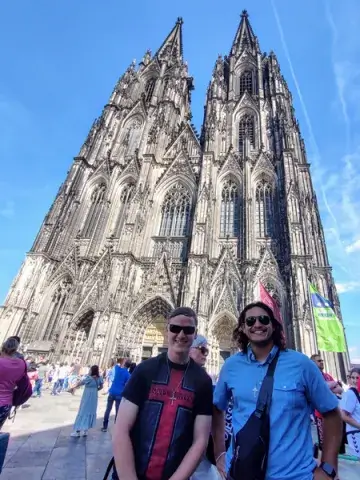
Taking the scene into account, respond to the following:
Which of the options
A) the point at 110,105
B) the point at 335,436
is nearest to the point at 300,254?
the point at 335,436

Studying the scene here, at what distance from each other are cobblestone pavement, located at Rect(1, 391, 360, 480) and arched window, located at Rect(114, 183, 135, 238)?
48.8 ft

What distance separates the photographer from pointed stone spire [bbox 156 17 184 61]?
36.2 m

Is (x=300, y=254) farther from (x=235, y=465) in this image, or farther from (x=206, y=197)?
(x=235, y=465)

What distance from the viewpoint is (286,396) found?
1.58m

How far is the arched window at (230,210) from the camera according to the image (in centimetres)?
1950

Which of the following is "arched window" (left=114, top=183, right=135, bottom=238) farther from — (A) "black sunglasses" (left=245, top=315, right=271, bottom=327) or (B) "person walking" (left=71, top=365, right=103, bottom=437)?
(A) "black sunglasses" (left=245, top=315, right=271, bottom=327)

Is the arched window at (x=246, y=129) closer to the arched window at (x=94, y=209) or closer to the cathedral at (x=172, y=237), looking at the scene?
the cathedral at (x=172, y=237)

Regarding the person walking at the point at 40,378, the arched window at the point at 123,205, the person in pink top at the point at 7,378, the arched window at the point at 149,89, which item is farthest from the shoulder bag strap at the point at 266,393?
the arched window at the point at 149,89

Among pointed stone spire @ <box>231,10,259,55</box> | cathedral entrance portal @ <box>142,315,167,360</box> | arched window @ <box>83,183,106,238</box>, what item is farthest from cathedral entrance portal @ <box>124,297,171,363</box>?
pointed stone spire @ <box>231,10,259,55</box>

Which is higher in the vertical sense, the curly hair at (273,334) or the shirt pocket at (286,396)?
the curly hair at (273,334)

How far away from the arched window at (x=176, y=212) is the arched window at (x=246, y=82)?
588 inches

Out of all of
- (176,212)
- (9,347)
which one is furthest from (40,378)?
(176,212)

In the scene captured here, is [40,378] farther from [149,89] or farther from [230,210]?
[149,89]

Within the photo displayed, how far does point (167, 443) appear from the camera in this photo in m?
1.54
